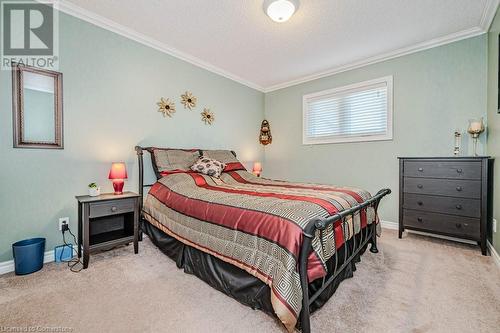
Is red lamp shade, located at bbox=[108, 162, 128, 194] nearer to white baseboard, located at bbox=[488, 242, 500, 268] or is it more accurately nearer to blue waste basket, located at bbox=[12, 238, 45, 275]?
blue waste basket, located at bbox=[12, 238, 45, 275]

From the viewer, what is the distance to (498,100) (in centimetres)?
219

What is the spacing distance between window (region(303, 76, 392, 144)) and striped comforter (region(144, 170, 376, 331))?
175 centimetres

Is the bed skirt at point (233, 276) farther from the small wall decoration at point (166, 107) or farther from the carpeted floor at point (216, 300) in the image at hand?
the small wall decoration at point (166, 107)

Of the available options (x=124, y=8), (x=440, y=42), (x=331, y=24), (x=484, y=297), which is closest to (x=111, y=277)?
(x=124, y=8)

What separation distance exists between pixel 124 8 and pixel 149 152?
159 centimetres

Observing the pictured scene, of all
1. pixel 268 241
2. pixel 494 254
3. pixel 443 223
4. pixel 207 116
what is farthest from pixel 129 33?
pixel 494 254

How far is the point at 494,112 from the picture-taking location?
2361 millimetres

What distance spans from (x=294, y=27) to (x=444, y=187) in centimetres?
256

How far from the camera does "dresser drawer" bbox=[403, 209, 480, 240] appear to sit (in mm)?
2416

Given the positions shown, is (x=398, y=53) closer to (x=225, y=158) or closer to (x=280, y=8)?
(x=280, y=8)

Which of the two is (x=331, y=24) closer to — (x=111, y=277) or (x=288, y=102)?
(x=288, y=102)

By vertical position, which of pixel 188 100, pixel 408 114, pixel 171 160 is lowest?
pixel 171 160

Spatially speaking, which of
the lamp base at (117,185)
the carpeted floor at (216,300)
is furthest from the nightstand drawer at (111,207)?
the carpeted floor at (216,300)

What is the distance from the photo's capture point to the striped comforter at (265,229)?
120cm
